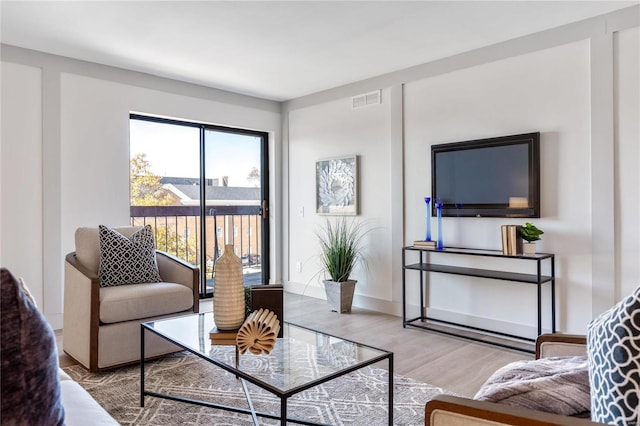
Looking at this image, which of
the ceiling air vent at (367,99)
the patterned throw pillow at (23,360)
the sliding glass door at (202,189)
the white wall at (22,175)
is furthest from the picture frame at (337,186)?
the patterned throw pillow at (23,360)

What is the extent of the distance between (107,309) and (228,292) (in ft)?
3.63

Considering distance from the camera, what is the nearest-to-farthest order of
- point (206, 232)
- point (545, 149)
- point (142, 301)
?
point (142, 301), point (545, 149), point (206, 232)

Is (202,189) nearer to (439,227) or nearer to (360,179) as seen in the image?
(360,179)

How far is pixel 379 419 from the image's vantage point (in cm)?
209

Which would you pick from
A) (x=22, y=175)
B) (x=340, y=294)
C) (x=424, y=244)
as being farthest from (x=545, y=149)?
(x=22, y=175)

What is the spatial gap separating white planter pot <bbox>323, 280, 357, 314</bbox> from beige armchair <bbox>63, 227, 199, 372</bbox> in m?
1.61

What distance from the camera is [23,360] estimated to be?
0.69 meters

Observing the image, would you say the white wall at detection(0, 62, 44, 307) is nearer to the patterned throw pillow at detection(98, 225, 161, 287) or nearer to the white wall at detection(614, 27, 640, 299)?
the patterned throw pillow at detection(98, 225, 161, 287)

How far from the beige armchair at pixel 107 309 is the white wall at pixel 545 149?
7.12 ft

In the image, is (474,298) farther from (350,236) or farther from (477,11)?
(477,11)

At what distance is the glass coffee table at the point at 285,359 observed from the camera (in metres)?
1.55

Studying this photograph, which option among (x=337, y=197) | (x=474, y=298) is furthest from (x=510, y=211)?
(x=337, y=197)

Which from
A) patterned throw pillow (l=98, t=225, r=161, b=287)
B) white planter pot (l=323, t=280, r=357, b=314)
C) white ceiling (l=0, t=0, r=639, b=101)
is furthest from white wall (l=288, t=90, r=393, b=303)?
patterned throw pillow (l=98, t=225, r=161, b=287)

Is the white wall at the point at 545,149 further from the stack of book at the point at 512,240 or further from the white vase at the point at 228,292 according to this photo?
the white vase at the point at 228,292
